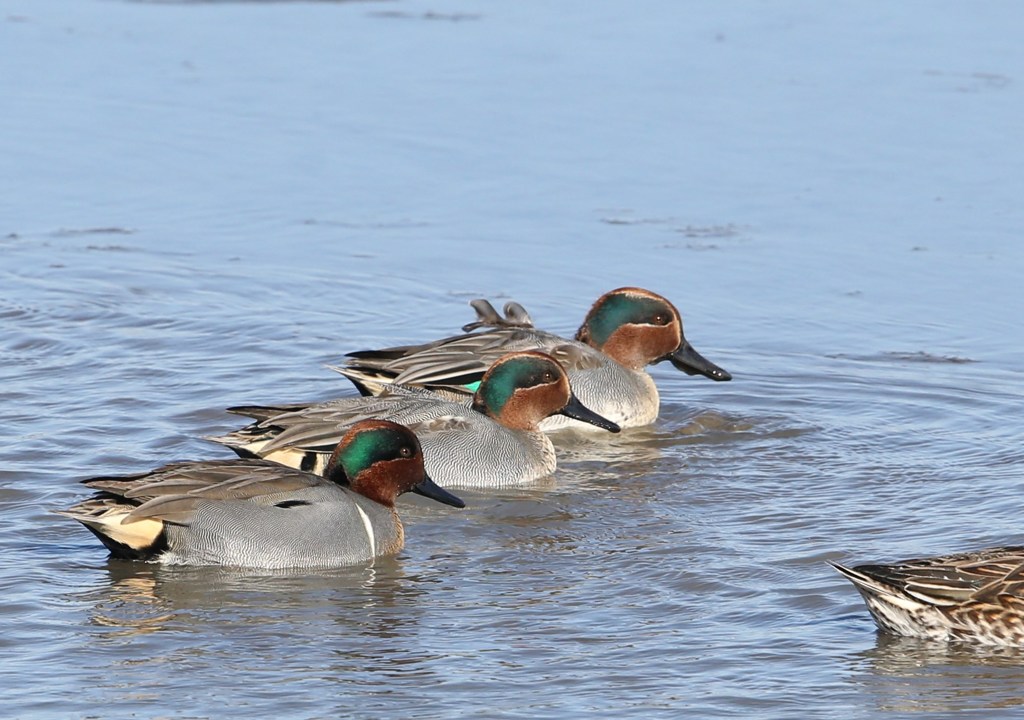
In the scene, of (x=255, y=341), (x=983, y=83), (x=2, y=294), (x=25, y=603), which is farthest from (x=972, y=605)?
(x=983, y=83)

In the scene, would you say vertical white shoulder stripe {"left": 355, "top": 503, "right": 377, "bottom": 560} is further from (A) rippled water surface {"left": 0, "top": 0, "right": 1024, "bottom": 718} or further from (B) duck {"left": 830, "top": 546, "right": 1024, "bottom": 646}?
(B) duck {"left": 830, "top": 546, "right": 1024, "bottom": 646}

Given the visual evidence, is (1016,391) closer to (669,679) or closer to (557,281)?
(557,281)

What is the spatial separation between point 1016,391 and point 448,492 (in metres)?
3.78

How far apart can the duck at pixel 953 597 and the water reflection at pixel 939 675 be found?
7 centimetres

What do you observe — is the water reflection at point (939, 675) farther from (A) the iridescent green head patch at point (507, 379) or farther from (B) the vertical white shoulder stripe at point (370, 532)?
(A) the iridescent green head patch at point (507, 379)

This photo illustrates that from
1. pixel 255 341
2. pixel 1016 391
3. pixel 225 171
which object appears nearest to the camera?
pixel 1016 391

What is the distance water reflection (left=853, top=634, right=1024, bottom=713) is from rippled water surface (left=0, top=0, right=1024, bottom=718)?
21mm

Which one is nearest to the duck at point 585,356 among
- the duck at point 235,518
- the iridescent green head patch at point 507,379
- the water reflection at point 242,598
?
the iridescent green head patch at point 507,379

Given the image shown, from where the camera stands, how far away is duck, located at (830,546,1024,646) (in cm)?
728

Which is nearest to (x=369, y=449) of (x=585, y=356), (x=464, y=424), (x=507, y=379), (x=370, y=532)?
(x=370, y=532)

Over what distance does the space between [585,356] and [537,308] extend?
142 cm

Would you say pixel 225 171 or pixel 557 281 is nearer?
pixel 557 281

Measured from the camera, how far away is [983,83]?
1748 cm

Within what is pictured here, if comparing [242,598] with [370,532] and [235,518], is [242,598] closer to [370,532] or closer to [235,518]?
[235,518]
